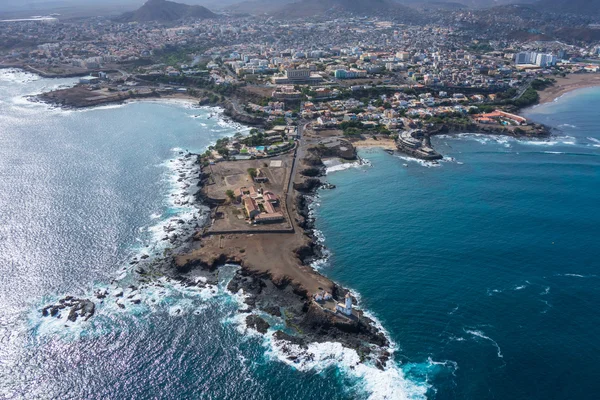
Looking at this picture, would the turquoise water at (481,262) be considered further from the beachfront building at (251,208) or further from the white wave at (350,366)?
the beachfront building at (251,208)

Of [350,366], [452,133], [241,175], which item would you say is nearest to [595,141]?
[452,133]

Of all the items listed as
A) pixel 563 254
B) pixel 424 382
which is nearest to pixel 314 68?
pixel 563 254

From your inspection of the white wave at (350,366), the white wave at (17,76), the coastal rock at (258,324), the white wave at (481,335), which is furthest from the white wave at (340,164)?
the white wave at (17,76)

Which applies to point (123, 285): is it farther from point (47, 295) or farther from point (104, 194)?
point (104, 194)

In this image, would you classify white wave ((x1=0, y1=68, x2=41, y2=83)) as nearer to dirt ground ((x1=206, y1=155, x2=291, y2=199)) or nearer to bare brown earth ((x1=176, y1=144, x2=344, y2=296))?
dirt ground ((x1=206, y1=155, x2=291, y2=199))

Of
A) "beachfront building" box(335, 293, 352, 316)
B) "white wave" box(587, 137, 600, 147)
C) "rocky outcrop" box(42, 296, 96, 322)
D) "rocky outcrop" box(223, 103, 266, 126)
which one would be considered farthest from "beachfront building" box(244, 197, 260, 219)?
"white wave" box(587, 137, 600, 147)

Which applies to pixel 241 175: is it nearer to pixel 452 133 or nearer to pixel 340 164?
pixel 340 164
